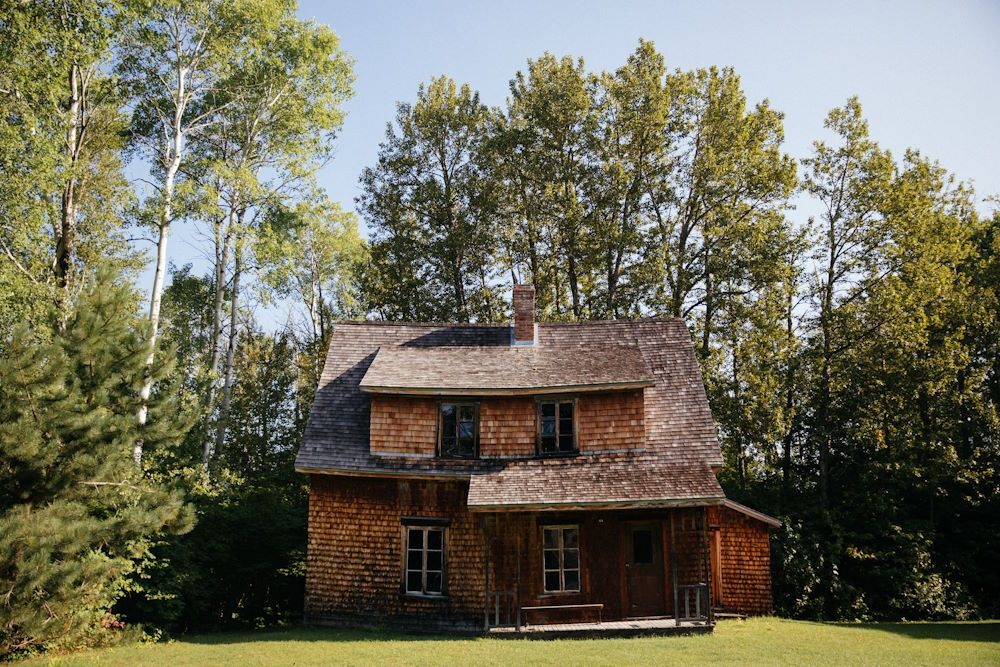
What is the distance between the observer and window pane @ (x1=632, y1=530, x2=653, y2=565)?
18.8m

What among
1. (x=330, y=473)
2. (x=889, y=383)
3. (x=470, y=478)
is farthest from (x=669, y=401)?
(x=889, y=383)

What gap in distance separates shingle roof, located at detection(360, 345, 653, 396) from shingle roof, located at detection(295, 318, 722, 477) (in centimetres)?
44

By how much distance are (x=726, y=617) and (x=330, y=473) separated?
10777 mm

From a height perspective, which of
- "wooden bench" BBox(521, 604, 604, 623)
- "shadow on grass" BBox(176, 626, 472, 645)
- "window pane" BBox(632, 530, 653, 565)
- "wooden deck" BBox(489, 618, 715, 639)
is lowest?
"shadow on grass" BBox(176, 626, 472, 645)

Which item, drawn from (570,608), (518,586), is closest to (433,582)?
(518,586)

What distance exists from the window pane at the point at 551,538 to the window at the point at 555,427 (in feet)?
6.18

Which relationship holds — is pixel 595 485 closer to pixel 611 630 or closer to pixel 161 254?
pixel 611 630

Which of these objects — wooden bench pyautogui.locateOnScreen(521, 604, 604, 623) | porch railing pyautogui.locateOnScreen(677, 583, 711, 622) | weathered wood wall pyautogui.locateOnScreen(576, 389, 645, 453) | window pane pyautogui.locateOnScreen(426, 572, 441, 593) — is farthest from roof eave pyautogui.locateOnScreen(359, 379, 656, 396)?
wooden bench pyautogui.locateOnScreen(521, 604, 604, 623)

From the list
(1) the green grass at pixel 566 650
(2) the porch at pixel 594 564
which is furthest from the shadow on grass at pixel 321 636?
(2) the porch at pixel 594 564

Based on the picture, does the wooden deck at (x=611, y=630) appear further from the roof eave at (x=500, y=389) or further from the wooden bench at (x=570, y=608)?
the roof eave at (x=500, y=389)

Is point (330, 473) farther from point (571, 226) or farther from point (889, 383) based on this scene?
point (889, 383)

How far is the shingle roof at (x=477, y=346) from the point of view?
19062 millimetres

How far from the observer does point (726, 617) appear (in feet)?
Result: 66.7

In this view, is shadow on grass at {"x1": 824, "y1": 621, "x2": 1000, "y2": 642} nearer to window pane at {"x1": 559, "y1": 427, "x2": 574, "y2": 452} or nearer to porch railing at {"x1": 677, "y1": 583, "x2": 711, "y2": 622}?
porch railing at {"x1": 677, "y1": 583, "x2": 711, "y2": 622}
